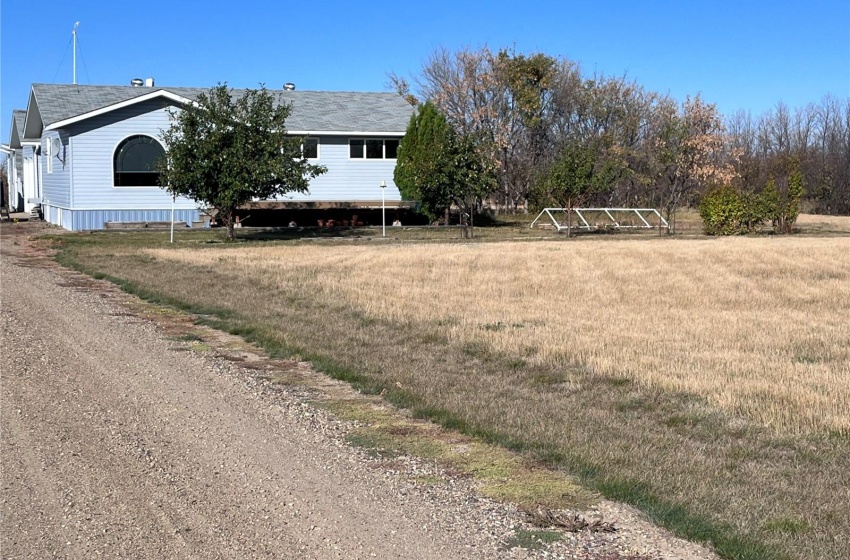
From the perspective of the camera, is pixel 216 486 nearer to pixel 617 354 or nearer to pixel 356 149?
pixel 617 354

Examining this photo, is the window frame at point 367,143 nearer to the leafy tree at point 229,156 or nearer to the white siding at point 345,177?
the white siding at point 345,177

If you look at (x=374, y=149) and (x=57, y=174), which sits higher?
(x=374, y=149)

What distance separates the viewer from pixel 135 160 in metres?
33.8

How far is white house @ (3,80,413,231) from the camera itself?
33.2 meters

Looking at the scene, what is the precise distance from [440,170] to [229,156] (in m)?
8.45

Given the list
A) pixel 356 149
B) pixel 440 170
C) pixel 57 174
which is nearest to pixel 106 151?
pixel 57 174

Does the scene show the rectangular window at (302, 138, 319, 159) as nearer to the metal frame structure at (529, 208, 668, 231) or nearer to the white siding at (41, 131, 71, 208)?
the white siding at (41, 131, 71, 208)

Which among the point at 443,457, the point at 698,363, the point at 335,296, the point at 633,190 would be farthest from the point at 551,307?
the point at 633,190

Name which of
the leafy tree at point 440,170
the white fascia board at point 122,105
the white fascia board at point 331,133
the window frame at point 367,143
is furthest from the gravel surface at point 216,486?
the window frame at point 367,143

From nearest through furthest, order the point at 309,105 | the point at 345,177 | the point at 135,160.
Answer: the point at 135,160
the point at 345,177
the point at 309,105

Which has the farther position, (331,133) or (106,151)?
(331,133)

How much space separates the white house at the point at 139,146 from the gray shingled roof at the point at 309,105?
0.13 feet

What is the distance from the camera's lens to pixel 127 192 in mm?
33844

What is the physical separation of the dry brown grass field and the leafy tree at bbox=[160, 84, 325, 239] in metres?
3.92
